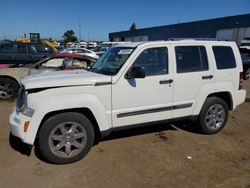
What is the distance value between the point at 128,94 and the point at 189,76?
1.26 meters

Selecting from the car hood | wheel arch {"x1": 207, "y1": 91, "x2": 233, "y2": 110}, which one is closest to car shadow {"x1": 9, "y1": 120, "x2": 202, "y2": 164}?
wheel arch {"x1": 207, "y1": 91, "x2": 233, "y2": 110}

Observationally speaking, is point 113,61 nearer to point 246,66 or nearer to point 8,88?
point 8,88

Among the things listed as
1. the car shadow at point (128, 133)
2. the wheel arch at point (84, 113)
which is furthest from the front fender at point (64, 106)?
the car shadow at point (128, 133)

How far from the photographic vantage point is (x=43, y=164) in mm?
3947

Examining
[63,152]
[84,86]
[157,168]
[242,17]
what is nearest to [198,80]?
[157,168]

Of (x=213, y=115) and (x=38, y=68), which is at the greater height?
(x=38, y=68)

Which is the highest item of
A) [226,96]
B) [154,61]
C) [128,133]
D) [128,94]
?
[154,61]

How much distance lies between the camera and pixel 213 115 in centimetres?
527

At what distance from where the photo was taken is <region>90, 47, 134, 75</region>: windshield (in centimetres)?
427

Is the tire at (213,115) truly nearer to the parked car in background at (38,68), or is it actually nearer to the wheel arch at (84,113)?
the wheel arch at (84,113)

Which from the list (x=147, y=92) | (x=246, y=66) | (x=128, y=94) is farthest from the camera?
(x=246, y=66)

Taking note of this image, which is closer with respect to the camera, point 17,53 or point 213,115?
point 213,115

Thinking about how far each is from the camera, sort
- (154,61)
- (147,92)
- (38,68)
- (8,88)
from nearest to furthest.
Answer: (147,92), (154,61), (8,88), (38,68)

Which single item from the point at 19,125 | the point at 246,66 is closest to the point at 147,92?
the point at 19,125
